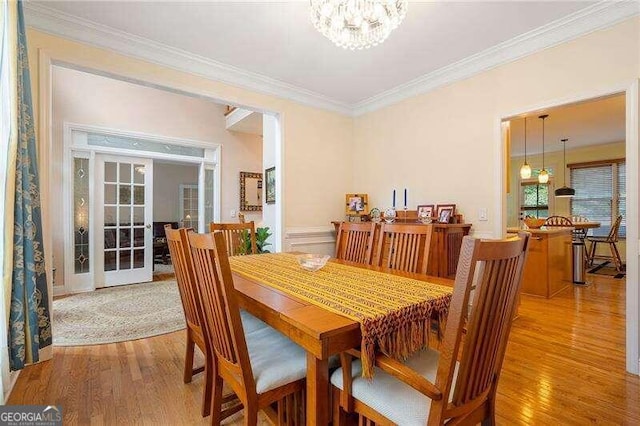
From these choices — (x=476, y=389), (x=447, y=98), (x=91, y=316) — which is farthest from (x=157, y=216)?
(x=476, y=389)

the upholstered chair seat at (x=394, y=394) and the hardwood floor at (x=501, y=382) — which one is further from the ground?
the upholstered chair seat at (x=394, y=394)

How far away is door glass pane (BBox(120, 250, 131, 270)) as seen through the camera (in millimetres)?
4496

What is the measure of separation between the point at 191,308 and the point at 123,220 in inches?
146

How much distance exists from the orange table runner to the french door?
3588 millimetres

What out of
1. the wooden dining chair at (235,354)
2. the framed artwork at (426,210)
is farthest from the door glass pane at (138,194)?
the framed artwork at (426,210)

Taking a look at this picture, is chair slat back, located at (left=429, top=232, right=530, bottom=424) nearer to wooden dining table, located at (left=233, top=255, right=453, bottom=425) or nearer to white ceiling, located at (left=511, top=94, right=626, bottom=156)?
wooden dining table, located at (left=233, top=255, right=453, bottom=425)

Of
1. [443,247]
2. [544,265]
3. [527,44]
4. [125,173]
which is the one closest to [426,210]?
[443,247]

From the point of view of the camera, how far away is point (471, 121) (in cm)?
293

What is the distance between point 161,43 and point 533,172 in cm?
811

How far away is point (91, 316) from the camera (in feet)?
10.2

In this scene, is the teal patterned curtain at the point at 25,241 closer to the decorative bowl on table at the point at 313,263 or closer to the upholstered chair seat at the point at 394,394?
the decorative bowl on table at the point at 313,263

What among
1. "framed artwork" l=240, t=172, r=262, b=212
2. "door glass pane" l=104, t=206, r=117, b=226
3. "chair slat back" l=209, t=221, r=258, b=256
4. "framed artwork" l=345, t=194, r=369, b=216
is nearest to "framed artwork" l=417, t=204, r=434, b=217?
"framed artwork" l=345, t=194, r=369, b=216

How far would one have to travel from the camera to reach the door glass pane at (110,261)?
4.35 metres

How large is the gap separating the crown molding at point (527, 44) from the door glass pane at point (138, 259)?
430cm
